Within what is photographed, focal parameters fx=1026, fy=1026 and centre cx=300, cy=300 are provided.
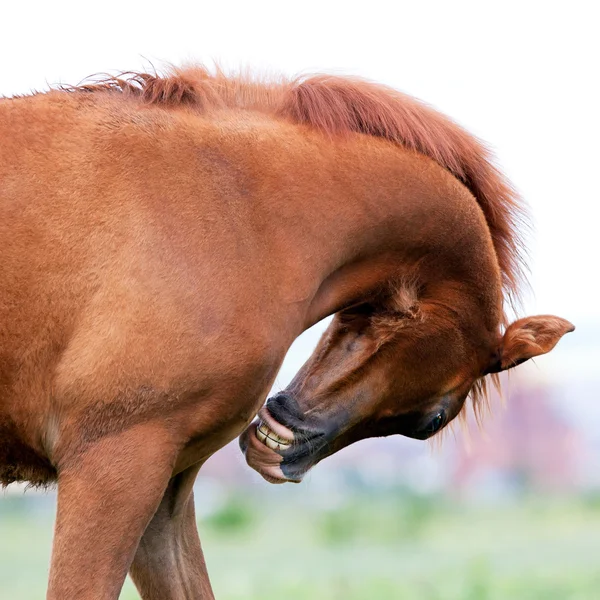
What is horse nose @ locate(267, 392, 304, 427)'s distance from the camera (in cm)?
391

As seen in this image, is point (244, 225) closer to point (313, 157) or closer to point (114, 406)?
point (313, 157)

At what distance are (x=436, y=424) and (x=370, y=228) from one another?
3.34ft

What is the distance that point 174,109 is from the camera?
3545 millimetres

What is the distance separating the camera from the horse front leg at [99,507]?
3.17m

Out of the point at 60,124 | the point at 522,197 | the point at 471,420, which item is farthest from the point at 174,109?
the point at 471,420

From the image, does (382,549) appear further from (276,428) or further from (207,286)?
(207,286)

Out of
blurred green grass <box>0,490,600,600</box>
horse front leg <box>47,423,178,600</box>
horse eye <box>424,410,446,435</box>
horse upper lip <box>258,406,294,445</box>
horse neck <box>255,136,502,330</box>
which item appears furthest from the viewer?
blurred green grass <box>0,490,600,600</box>

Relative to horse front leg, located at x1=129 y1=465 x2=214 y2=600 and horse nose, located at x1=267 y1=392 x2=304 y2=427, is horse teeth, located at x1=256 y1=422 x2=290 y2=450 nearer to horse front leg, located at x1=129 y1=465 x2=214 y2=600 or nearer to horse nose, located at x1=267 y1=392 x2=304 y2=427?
horse nose, located at x1=267 y1=392 x2=304 y2=427

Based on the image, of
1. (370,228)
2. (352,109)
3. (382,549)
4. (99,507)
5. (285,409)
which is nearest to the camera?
(99,507)

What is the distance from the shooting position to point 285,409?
12.9 ft

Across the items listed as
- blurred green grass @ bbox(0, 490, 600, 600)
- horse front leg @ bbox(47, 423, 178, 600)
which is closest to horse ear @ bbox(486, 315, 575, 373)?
horse front leg @ bbox(47, 423, 178, 600)


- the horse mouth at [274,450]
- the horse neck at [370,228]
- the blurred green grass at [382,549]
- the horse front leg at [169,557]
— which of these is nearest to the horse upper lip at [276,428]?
the horse mouth at [274,450]

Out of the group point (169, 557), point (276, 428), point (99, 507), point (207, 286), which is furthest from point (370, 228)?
point (169, 557)

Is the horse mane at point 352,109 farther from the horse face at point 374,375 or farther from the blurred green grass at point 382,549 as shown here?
the blurred green grass at point 382,549
